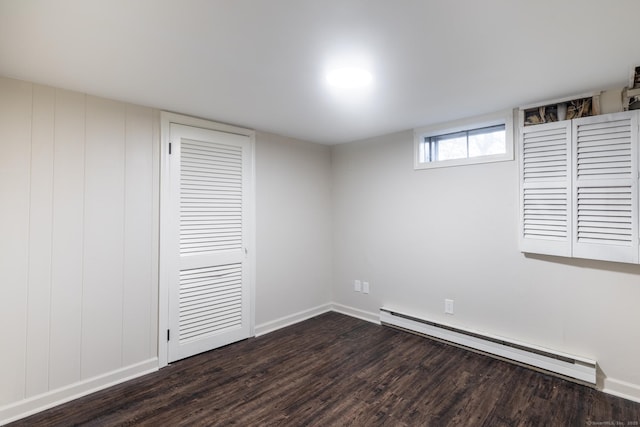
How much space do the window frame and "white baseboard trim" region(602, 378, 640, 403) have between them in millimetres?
1890

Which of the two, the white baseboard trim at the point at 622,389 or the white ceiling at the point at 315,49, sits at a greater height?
the white ceiling at the point at 315,49

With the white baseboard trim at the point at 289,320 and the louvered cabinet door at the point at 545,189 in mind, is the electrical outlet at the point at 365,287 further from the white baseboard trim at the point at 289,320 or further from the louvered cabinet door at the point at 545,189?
the louvered cabinet door at the point at 545,189

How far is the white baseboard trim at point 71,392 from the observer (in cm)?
207

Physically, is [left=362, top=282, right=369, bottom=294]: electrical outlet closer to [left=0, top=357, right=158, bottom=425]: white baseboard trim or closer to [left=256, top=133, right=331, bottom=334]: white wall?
[left=256, top=133, right=331, bottom=334]: white wall

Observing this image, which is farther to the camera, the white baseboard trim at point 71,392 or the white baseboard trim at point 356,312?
the white baseboard trim at point 356,312

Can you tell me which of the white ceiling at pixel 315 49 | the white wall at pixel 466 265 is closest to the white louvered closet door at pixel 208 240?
the white ceiling at pixel 315 49

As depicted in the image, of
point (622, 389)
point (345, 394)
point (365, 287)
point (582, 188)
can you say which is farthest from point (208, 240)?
point (622, 389)

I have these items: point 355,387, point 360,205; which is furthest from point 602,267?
point 360,205

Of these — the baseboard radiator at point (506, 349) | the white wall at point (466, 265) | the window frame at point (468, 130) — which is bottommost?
the baseboard radiator at point (506, 349)

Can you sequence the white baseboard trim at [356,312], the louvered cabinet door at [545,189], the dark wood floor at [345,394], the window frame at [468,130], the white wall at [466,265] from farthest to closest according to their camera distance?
1. the white baseboard trim at [356,312]
2. the window frame at [468,130]
3. the louvered cabinet door at [545,189]
4. the white wall at [466,265]
5. the dark wood floor at [345,394]

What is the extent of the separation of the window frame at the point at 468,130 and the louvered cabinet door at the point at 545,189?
0.13 m

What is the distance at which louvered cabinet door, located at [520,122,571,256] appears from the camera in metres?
2.53

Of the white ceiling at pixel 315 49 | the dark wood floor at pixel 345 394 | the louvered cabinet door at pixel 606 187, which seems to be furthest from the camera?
the louvered cabinet door at pixel 606 187

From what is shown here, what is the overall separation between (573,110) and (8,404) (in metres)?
4.62
